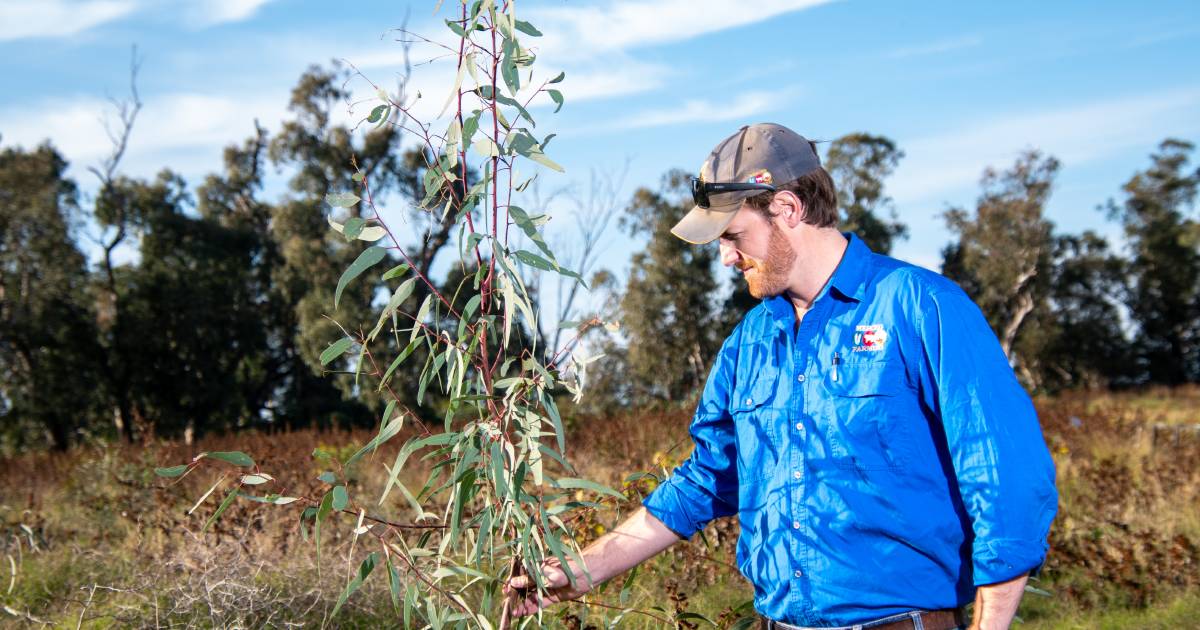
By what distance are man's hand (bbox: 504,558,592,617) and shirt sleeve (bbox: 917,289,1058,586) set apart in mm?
893

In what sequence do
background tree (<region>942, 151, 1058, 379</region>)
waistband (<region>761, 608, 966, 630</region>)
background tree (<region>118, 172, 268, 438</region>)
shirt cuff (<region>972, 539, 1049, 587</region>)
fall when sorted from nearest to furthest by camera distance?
shirt cuff (<region>972, 539, 1049, 587</region>) → waistband (<region>761, 608, 966, 630</region>) → background tree (<region>118, 172, 268, 438</region>) → background tree (<region>942, 151, 1058, 379</region>)

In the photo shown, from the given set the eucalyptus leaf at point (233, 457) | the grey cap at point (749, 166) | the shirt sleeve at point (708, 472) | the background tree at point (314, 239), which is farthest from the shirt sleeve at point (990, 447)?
the background tree at point (314, 239)

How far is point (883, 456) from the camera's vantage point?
192 cm

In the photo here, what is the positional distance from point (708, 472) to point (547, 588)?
1.50ft

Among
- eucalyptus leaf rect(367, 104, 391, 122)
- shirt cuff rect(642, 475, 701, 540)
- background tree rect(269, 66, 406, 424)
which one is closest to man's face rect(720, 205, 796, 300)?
shirt cuff rect(642, 475, 701, 540)

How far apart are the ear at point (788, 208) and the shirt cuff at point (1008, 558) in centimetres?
74

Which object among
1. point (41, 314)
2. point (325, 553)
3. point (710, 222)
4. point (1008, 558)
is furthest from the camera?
point (41, 314)

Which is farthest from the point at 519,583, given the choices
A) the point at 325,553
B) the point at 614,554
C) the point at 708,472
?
the point at 325,553

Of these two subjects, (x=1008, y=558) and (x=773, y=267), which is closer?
(x=1008, y=558)

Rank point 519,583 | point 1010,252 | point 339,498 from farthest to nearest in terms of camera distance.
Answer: point 1010,252, point 519,583, point 339,498

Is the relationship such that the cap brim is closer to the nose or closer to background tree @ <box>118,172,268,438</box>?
the nose

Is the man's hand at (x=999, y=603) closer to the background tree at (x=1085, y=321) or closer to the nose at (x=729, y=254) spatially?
the nose at (x=729, y=254)

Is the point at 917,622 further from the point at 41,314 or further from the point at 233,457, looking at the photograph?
the point at 41,314

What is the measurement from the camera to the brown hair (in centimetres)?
211
